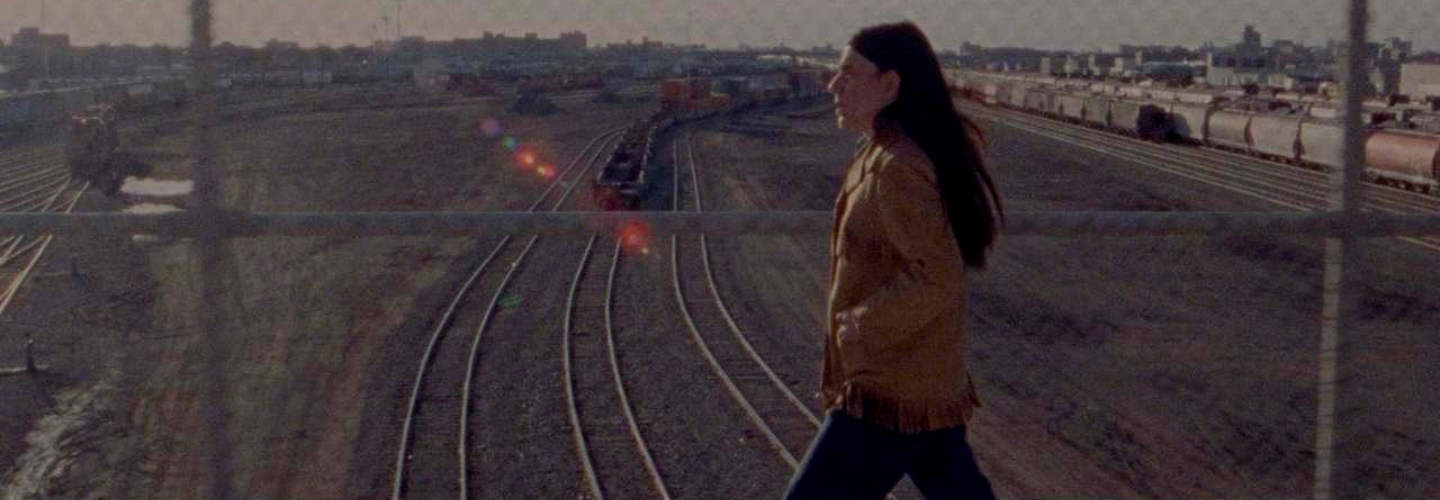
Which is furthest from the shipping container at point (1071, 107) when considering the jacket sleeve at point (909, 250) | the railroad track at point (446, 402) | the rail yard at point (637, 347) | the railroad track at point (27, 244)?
the railroad track at point (27, 244)

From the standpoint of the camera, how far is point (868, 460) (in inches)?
105

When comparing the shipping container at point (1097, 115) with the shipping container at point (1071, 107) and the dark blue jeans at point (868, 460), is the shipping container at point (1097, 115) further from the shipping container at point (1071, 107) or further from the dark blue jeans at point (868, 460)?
the dark blue jeans at point (868, 460)

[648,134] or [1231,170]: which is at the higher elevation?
[648,134]

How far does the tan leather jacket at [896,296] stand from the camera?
8.09ft

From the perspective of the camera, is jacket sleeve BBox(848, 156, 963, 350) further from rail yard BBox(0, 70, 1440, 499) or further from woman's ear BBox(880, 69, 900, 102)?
rail yard BBox(0, 70, 1440, 499)

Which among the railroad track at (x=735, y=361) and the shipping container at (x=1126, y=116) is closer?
the railroad track at (x=735, y=361)

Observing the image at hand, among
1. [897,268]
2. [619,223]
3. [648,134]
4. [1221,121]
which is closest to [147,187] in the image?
[619,223]

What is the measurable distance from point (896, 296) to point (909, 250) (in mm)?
82

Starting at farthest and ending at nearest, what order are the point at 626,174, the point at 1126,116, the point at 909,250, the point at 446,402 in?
the point at 626,174 → the point at 1126,116 → the point at 446,402 → the point at 909,250

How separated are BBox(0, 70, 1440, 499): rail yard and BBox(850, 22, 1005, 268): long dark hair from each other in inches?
26.6

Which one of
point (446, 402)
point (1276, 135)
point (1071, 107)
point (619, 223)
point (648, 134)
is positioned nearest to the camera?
point (619, 223)

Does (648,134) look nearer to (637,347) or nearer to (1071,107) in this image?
(637,347)

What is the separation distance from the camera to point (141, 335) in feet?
28.6

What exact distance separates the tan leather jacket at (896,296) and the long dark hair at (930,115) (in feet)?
0.13
